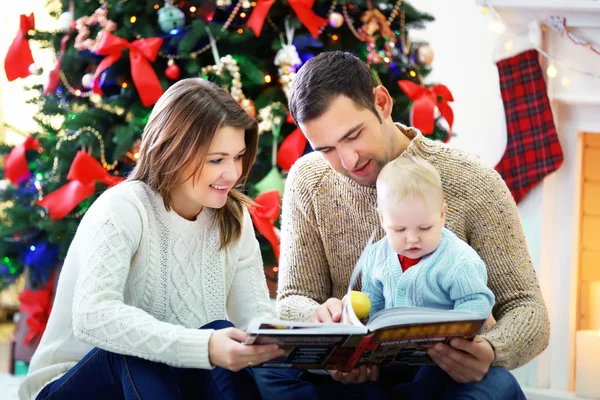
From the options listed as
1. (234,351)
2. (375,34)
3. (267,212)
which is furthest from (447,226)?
(375,34)

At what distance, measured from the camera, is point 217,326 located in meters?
1.89

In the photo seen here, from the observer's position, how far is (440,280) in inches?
71.1

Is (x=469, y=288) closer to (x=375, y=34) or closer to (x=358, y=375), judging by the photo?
(x=358, y=375)

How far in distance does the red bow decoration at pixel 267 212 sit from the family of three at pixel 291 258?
0.66 metres

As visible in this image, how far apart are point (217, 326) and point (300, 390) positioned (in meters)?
0.24

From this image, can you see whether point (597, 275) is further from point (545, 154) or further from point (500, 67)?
point (500, 67)

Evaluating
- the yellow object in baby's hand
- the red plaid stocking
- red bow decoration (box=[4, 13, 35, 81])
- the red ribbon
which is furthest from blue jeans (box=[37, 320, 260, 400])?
the red plaid stocking

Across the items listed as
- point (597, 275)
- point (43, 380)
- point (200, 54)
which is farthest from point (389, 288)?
point (597, 275)

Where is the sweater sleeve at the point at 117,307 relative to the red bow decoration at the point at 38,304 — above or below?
above

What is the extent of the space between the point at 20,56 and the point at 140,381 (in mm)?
1704

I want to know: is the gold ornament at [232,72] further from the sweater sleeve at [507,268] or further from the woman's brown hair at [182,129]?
the sweater sleeve at [507,268]

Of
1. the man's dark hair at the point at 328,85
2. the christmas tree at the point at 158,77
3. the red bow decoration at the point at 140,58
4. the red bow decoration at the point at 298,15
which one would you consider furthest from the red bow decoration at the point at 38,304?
the man's dark hair at the point at 328,85

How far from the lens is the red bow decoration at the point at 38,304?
10.7 feet

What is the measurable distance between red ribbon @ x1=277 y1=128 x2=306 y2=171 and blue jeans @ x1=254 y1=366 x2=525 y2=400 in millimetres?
987
